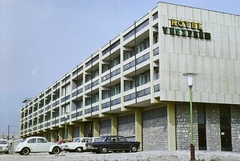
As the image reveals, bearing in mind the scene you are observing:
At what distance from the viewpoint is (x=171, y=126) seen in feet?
110

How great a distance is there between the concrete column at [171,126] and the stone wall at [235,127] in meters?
6.95

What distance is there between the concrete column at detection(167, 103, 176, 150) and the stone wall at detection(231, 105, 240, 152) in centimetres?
695

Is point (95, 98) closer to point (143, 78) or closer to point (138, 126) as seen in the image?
point (138, 126)

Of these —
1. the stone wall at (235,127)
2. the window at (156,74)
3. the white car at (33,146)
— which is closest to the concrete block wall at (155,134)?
the window at (156,74)

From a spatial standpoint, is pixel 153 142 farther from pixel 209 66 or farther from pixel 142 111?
pixel 209 66

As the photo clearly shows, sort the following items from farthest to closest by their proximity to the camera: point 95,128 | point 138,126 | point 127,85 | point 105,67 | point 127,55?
point 95,128
point 105,67
point 127,55
point 127,85
point 138,126

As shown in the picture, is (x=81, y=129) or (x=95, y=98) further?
(x=81, y=129)

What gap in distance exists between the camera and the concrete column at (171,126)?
109 ft

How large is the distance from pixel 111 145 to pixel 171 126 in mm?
6059

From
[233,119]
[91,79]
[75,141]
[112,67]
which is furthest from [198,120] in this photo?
[91,79]

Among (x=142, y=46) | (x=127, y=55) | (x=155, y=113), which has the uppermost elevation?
(x=142, y=46)

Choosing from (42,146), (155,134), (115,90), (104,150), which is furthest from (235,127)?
(42,146)

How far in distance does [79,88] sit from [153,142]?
907 inches

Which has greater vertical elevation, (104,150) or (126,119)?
(126,119)
